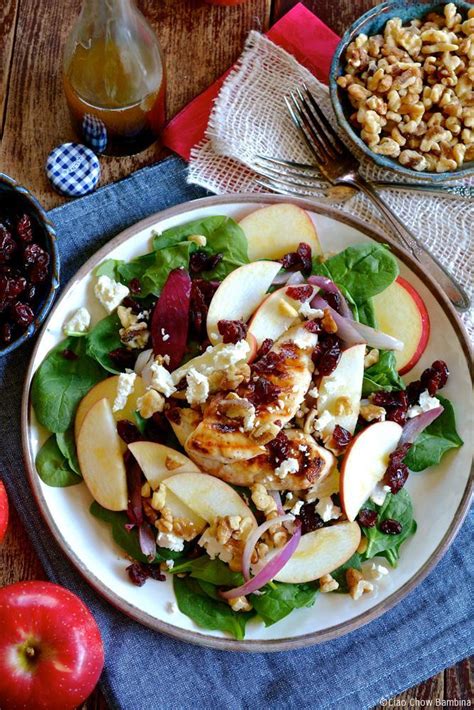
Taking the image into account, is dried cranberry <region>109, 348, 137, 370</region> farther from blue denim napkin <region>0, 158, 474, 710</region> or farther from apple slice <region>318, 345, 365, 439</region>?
apple slice <region>318, 345, 365, 439</region>

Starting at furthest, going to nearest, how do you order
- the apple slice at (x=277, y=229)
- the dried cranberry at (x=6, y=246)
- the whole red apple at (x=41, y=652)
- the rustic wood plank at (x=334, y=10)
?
the rustic wood plank at (x=334, y=10), the apple slice at (x=277, y=229), the dried cranberry at (x=6, y=246), the whole red apple at (x=41, y=652)

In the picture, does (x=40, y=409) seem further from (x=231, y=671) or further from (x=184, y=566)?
(x=231, y=671)

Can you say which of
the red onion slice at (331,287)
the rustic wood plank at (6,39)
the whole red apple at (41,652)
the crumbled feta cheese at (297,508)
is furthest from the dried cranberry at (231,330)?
→ the rustic wood plank at (6,39)

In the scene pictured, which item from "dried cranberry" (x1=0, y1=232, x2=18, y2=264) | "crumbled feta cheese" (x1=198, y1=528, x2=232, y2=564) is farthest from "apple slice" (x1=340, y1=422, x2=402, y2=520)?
"dried cranberry" (x1=0, y1=232, x2=18, y2=264)

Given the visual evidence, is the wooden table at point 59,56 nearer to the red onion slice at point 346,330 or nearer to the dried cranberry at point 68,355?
the dried cranberry at point 68,355

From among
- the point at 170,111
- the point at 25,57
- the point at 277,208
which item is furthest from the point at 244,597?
the point at 25,57

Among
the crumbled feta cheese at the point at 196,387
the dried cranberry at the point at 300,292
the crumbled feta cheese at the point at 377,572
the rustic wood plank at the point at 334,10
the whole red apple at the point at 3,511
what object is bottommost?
the whole red apple at the point at 3,511

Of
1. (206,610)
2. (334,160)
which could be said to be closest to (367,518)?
(206,610)
